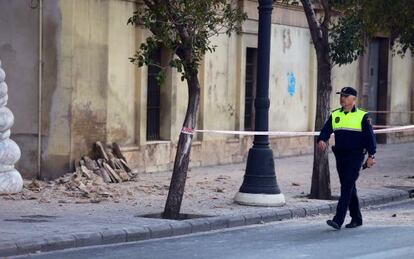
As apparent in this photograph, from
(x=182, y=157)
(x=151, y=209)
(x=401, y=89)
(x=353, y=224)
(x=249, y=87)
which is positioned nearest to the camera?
(x=353, y=224)

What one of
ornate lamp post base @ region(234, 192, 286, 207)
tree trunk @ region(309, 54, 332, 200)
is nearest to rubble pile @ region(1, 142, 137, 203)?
ornate lamp post base @ region(234, 192, 286, 207)

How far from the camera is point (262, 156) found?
16609 millimetres

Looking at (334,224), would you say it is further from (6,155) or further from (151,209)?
(6,155)

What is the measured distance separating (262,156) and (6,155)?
13.3 ft

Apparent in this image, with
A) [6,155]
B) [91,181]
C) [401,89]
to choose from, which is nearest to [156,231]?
[6,155]

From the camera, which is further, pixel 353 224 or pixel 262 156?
pixel 262 156

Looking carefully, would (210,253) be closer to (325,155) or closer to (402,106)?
(325,155)

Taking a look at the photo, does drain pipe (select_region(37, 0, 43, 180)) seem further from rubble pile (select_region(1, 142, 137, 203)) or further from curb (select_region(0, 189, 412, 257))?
curb (select_region(0, 189, 412, 257))

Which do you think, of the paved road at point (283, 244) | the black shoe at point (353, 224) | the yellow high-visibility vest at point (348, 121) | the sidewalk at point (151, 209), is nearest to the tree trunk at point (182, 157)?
the sidewalk at point (151, 209)

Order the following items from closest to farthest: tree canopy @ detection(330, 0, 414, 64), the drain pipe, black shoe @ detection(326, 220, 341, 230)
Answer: black shoe @ detection(326, 220, 341, 230) → tree canopy @ detection(330, 0, 414, 64) → the drain pipe

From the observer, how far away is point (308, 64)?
2822 cm

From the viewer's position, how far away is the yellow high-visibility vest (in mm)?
14297

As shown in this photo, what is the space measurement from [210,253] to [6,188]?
5.67 meters

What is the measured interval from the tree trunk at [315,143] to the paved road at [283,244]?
214 centimetres
